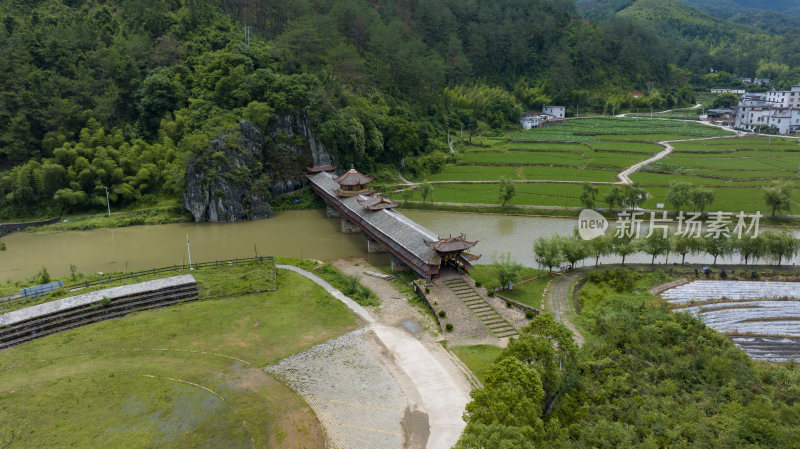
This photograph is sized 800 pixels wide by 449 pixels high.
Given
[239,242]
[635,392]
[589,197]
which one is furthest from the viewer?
[589,197]

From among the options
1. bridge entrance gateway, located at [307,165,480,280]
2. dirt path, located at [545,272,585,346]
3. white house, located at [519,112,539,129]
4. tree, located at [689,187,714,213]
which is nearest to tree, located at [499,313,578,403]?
dirt path, located at [545,272,585,346]

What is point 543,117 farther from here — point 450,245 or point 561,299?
point 561,299

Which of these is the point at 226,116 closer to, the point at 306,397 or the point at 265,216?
the point at 265,216

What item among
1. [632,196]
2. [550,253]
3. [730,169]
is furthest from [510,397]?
[730,169]

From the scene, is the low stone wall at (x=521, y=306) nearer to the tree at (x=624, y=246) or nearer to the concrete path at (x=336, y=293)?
the concrete path at (x=336, y=293)

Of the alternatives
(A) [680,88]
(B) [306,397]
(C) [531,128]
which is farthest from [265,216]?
(A) [680,88]

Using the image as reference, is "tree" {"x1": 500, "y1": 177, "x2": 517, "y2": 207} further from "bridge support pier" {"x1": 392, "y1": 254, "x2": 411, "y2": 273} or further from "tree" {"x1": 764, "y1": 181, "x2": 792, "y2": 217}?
"tree" {"x1": 764, "y1": 181, "x2": 792, "y2": 217}

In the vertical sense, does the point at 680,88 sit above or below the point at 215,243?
above
